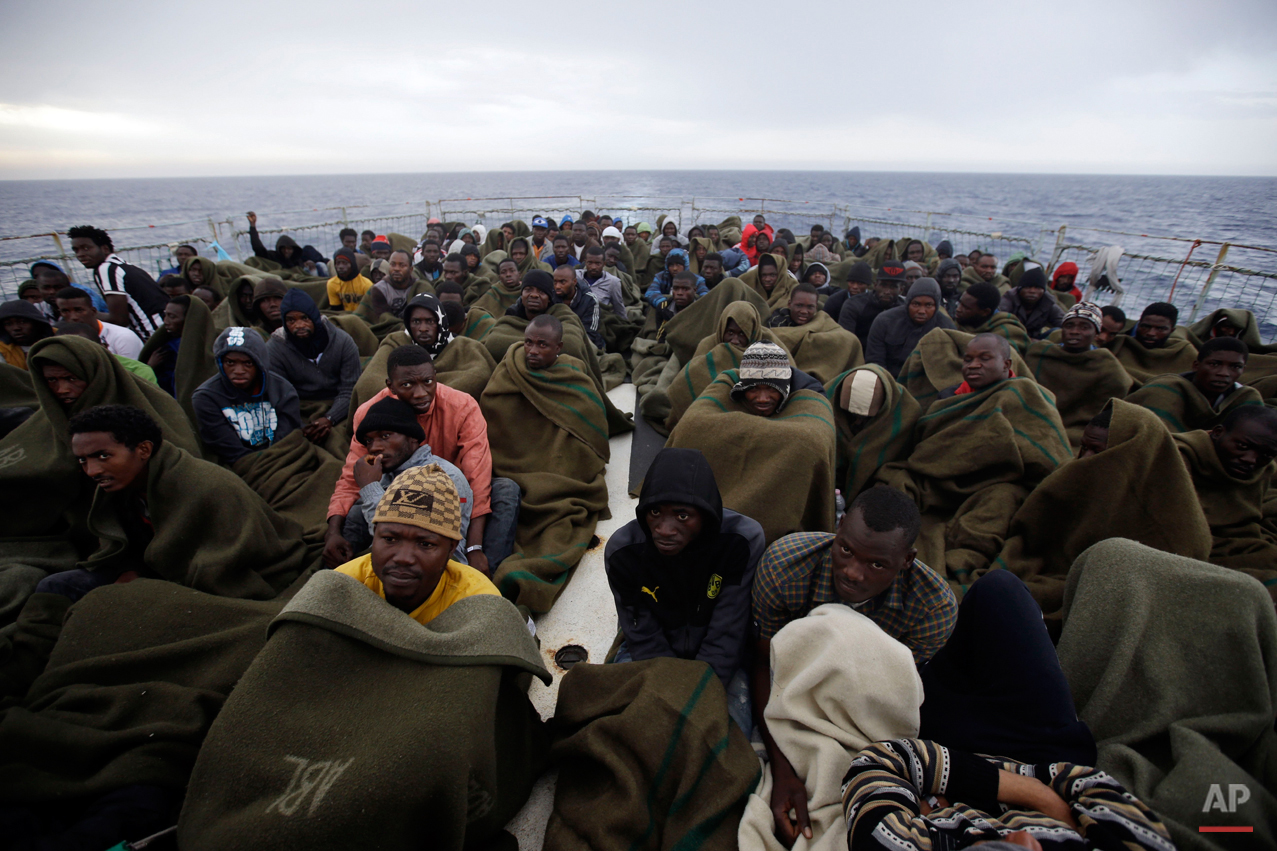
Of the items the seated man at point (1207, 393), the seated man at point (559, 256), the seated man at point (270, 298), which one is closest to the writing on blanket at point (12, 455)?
the seated man at point (270, 298)

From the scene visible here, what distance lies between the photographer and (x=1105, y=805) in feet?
4.88

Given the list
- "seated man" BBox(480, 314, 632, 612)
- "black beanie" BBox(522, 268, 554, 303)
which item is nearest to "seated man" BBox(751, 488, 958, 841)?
"seated man" BBox(480, 314, 632, 612)

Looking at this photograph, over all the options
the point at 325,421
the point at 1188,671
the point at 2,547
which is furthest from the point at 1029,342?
the point at 2,547

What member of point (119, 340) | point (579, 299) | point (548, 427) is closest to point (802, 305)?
point (579, 299)

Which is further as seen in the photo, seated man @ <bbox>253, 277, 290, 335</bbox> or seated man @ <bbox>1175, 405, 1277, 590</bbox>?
seated man @ <bbox>253, 277, 290, 335</bbox>

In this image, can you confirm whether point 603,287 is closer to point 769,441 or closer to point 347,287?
point 347,287

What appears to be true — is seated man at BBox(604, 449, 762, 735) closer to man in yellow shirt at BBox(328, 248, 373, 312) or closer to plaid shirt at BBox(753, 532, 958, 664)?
plaid shirt at BBox(753, 532, 958, 664)

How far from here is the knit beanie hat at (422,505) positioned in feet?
6.23

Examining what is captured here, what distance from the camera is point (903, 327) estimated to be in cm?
542

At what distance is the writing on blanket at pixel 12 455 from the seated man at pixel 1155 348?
326 inches

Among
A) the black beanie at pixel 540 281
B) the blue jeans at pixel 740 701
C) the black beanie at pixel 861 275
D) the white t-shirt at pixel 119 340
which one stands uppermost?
the black beanie at pixel 540 281

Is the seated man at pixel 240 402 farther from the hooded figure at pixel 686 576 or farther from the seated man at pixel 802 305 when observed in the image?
the seated man at pixel 802 305

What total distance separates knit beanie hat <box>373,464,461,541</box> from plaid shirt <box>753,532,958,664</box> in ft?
4.12

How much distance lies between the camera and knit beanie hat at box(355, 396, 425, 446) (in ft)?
9.41
